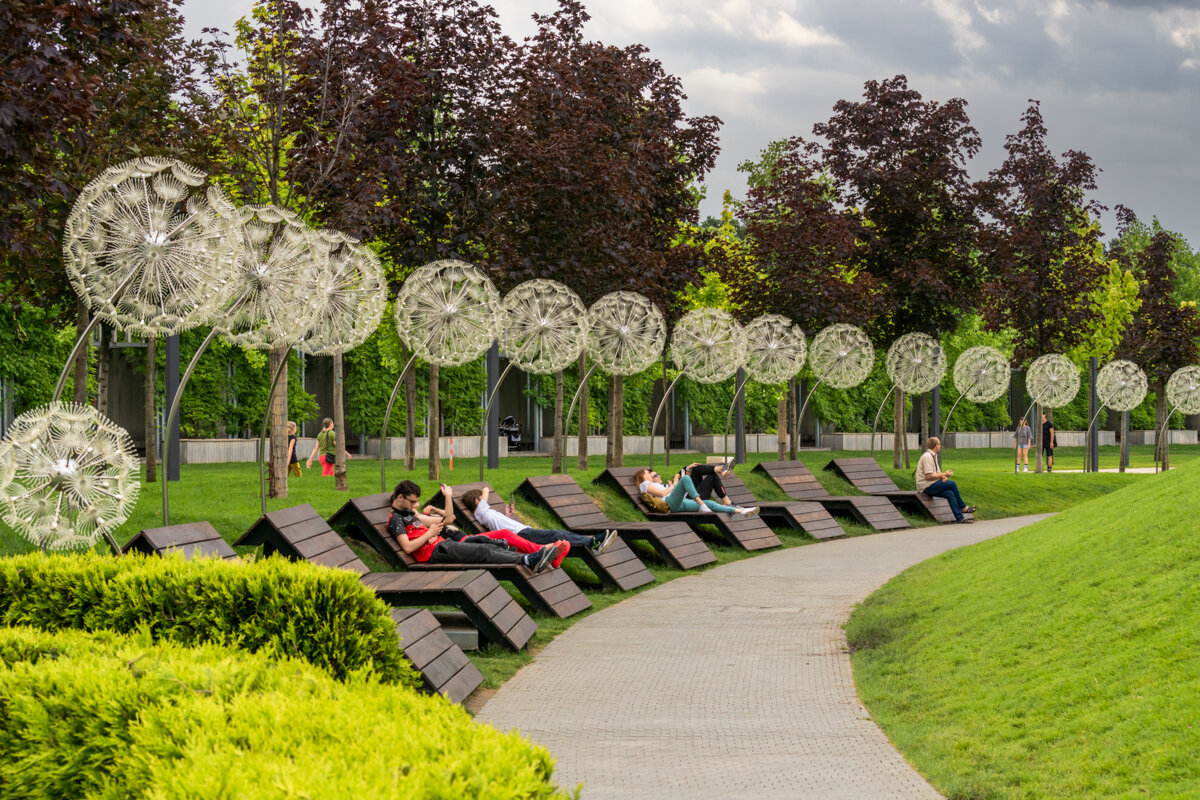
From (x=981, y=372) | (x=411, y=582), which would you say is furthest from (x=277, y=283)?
(x=981, y=372)

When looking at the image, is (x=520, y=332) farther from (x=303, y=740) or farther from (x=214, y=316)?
(x=303, y=740)

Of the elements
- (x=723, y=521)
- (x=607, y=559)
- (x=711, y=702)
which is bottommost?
(x=711, y=702)

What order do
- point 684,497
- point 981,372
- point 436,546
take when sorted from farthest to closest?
point 981,372, point 684,497, point 436,546

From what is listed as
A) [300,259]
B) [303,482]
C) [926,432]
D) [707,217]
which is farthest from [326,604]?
[707,217]

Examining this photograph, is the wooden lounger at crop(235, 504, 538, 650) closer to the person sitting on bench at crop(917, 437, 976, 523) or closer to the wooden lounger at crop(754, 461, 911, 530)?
the wooden lounger at crop(754, 461, 911, 530)

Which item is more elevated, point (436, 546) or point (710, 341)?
point (710, 341)

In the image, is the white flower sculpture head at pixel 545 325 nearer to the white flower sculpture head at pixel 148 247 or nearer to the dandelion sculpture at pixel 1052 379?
the white flower sculpture head at pixel 148 247

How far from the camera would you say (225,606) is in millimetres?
6203

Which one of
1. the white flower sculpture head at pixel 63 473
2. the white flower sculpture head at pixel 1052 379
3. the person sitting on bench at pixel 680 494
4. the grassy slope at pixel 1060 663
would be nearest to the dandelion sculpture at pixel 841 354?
the white flower sculpture head at pixel 1052 379

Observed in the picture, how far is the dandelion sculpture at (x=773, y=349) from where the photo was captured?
22766mm

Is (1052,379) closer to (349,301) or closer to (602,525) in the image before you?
(602,525)

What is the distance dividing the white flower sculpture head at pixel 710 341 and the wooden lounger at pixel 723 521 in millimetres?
5178

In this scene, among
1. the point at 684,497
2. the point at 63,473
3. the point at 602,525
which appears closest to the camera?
the point at 63,473

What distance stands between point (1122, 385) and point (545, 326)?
1938 cm
